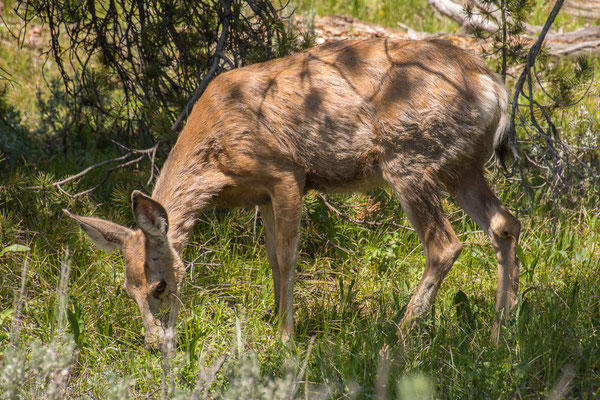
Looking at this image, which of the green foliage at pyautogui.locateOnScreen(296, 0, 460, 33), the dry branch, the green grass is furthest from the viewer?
the green foliage at pyautogui.locateOnScreen(296, 0, 460, 33)

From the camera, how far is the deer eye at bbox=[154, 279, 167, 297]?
4582mm

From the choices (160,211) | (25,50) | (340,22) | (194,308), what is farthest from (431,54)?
(25,50)

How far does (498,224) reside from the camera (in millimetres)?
4781

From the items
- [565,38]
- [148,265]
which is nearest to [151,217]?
[148,265]

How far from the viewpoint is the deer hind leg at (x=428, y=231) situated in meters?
4.58

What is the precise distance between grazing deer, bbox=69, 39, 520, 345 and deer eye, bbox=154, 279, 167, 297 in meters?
0.01

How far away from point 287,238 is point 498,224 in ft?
4.66

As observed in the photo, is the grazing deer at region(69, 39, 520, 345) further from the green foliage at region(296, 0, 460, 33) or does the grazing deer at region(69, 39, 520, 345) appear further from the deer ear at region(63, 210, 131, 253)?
the green foliage at region(296, 0, 460, 33)

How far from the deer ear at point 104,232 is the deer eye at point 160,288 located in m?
0.36

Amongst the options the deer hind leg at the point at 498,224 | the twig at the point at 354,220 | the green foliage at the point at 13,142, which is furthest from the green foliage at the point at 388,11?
the deer hind leg at the point at 498,224

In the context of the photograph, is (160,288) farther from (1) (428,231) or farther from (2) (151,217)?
(1) (428,231)

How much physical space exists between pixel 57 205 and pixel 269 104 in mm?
1982

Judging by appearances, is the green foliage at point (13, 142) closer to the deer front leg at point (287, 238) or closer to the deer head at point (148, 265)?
the deer head at point (148, 265)

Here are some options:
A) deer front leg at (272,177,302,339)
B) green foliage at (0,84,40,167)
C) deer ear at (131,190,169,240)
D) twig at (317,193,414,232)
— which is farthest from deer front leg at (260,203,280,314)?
green foliage at (0,84,40,167)
